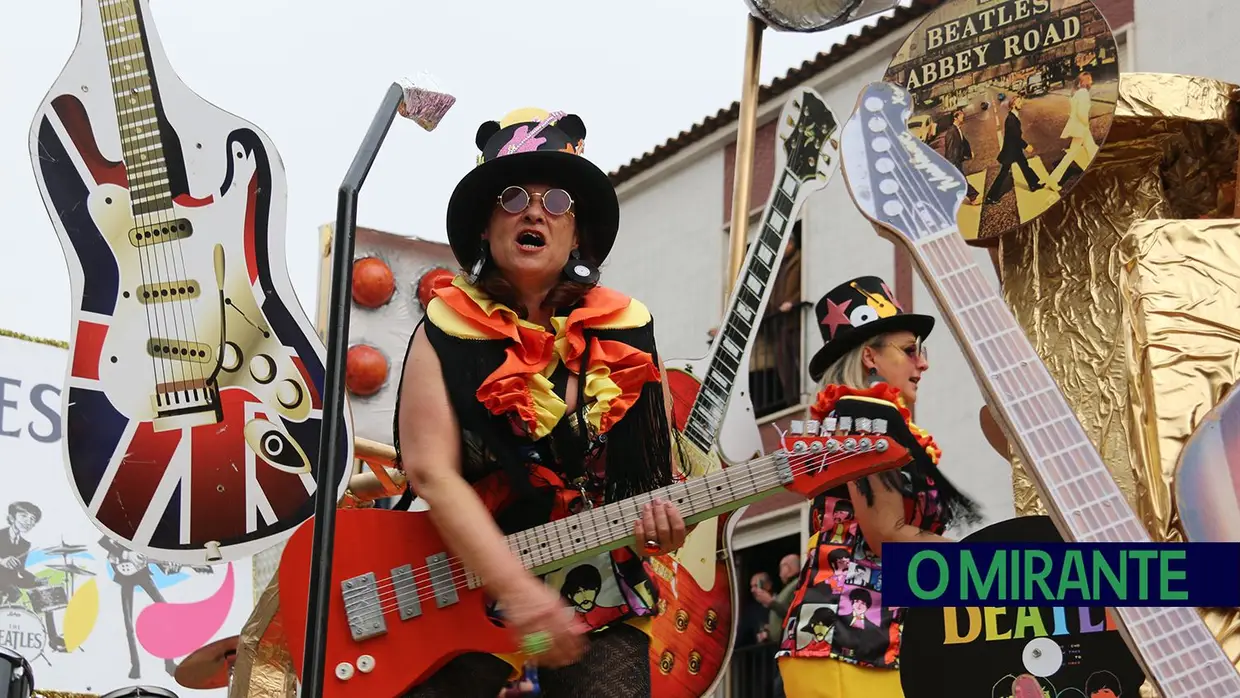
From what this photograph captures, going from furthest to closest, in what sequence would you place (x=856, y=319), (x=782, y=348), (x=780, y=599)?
(x=782, y=348), (x=780, y=599), (x=856, y=319)

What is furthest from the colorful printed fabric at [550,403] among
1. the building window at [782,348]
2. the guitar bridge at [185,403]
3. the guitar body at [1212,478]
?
the building window at [782,348]

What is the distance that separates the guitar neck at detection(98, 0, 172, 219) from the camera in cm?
413

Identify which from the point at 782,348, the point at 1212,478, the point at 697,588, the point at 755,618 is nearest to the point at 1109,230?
the point at 1212,478

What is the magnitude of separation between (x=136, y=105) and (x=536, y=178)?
1633 millimetres

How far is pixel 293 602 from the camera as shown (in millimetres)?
3168

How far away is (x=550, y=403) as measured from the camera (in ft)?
9.23

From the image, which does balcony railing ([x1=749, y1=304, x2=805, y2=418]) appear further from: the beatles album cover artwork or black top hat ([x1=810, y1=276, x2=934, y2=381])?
the beatles album cover artwork

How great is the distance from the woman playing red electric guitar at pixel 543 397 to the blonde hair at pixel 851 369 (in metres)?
1.45

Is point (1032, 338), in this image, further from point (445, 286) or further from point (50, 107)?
point (50, 107)

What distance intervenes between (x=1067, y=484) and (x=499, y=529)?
1449mm

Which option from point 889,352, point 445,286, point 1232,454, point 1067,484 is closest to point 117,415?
point 445,286

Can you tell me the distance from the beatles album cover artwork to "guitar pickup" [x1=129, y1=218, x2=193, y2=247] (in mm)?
2010

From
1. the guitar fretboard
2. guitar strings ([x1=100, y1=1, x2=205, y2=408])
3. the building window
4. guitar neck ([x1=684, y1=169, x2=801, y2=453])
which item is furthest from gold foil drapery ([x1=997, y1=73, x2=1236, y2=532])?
the building window

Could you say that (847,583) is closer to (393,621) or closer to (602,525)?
(602,525)
